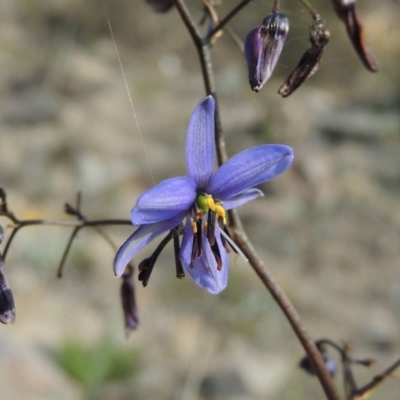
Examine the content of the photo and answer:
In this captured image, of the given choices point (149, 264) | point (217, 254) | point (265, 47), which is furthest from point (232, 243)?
point (265, 47)

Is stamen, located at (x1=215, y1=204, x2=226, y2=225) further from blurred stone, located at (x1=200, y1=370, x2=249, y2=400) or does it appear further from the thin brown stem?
blurred stone, located at (x1=200, y1=370, x2=249, y2=400)

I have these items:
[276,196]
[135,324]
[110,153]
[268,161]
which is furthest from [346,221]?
[268,161]

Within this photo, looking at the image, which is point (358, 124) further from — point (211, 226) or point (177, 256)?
point (177, 256)

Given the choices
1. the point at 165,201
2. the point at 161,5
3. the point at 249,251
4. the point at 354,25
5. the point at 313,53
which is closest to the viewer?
the point at 165,201

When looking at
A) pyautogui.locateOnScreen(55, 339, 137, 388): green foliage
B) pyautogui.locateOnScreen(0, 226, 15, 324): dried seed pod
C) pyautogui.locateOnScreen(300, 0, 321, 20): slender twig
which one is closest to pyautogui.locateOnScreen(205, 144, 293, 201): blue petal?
pyautogui.locateOnScreen(300, 0, 321, 20): slender twig

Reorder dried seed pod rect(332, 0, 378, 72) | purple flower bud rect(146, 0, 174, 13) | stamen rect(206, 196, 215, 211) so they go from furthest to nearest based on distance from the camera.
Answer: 1. purple flower bud rect(146, 0, 174, 13)
2. dried seed pod rect(332, 0, 378, 72)
3. stamen rect(206, 196, 215, 211)

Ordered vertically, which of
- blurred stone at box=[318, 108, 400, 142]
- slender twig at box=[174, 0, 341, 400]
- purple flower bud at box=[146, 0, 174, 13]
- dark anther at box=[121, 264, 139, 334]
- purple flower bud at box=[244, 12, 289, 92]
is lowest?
blurred stone at box=[318, 108, 400, 142]
